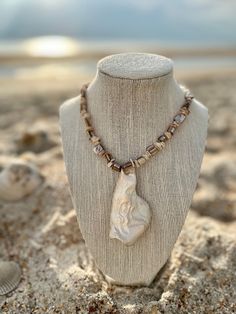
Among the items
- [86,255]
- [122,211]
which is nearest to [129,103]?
[122,211]

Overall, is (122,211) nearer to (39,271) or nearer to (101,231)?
(101,231)

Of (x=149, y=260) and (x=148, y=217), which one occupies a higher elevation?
(x=148, y=217)

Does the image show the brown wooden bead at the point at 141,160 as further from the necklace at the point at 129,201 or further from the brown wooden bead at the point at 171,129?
the brown wooden bead at the point at 171,129

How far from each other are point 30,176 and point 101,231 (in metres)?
0.87

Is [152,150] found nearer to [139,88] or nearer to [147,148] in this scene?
[147,148]

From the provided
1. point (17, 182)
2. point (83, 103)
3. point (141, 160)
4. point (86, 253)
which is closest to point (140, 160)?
point (141, 160)

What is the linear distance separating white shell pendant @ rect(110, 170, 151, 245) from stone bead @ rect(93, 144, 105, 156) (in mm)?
120

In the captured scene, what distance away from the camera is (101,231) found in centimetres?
148

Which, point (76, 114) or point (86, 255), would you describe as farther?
point (86, 255)

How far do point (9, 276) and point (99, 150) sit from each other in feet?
2.05

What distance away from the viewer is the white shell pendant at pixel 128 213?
4.59 feet

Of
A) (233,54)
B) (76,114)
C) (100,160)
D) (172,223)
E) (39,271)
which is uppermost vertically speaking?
(76,114)

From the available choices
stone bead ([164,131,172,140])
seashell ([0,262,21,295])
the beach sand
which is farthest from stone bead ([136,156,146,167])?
seashell ([0,262,21,295])

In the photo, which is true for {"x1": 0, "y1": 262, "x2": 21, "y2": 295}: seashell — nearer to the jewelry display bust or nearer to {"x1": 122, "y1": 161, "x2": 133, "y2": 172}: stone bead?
the jewelry display bust
